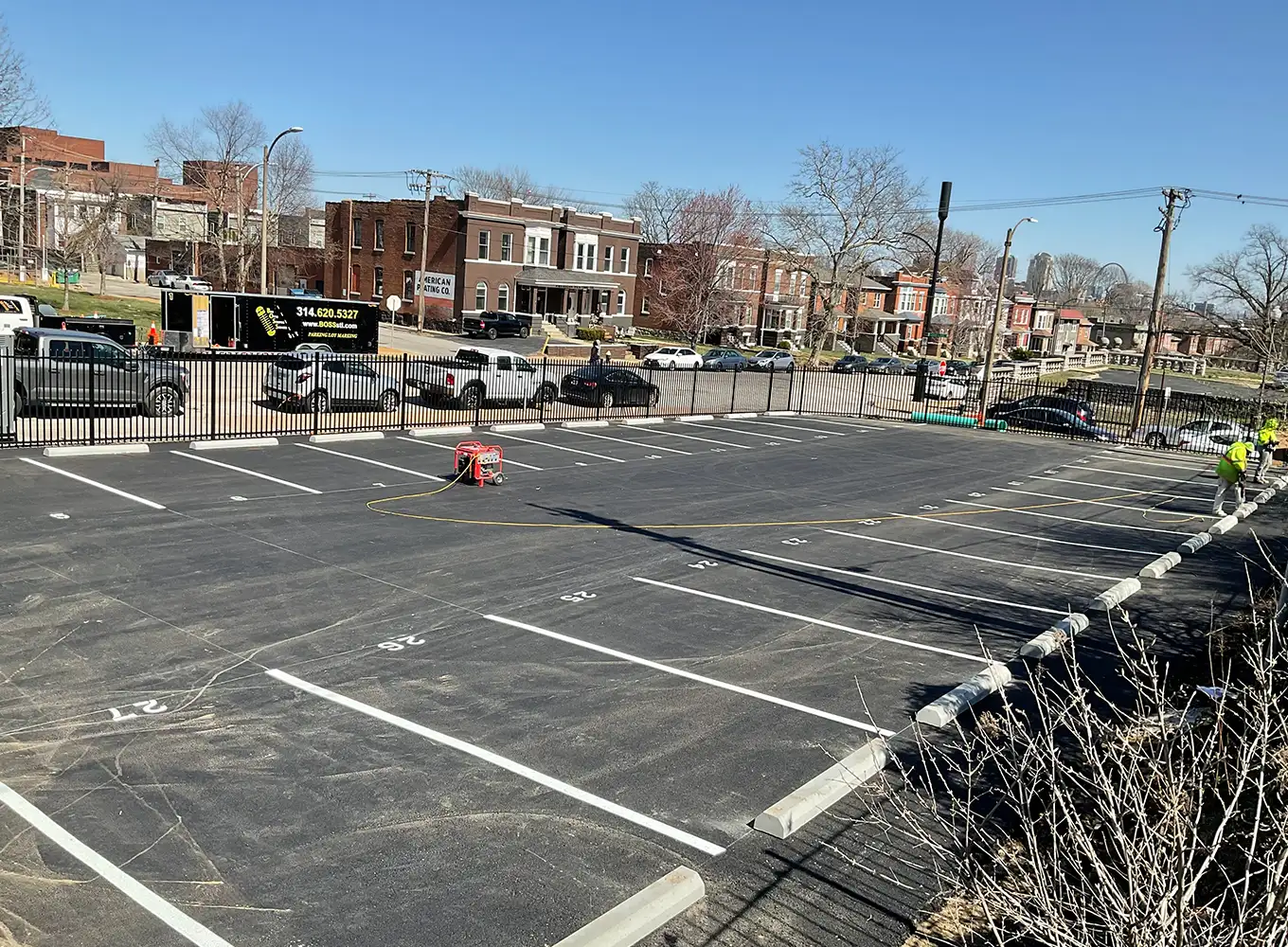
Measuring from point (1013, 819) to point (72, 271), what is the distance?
68.2 metres

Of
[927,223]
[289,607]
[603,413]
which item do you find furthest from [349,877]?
[927,223]

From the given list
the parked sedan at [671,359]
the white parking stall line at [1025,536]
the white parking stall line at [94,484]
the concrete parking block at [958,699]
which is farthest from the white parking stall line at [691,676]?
the parked sedan at [671,359]

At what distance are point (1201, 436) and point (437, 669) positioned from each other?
98.5ft

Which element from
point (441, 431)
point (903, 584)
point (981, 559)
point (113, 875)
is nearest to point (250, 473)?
point (441, 431)

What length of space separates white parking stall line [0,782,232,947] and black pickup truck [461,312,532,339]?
52985 millimetres

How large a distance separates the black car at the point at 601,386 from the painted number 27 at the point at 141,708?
22707mm

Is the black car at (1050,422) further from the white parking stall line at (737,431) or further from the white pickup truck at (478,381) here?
the white pickup truck at (478,381)

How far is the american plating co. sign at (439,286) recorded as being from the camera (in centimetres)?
6194

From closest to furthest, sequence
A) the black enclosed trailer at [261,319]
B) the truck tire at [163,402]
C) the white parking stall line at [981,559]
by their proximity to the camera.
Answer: the white parking stall line at [981,559], the truck tire at [163,402], the black enclosed trailer at [261,319]

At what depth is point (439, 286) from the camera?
62.2 meters

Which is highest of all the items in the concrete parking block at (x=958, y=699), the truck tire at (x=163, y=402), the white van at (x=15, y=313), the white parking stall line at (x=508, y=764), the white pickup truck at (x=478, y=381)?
the white van at (x=15, y=313)

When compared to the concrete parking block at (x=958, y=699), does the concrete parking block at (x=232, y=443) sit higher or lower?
lower

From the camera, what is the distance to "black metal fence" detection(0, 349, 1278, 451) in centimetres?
1992

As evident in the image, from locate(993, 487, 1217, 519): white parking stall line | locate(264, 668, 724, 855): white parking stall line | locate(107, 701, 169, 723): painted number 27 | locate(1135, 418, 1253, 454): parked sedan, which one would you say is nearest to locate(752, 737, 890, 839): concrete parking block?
locate(264, 668, 724, 855): white parking stall line
